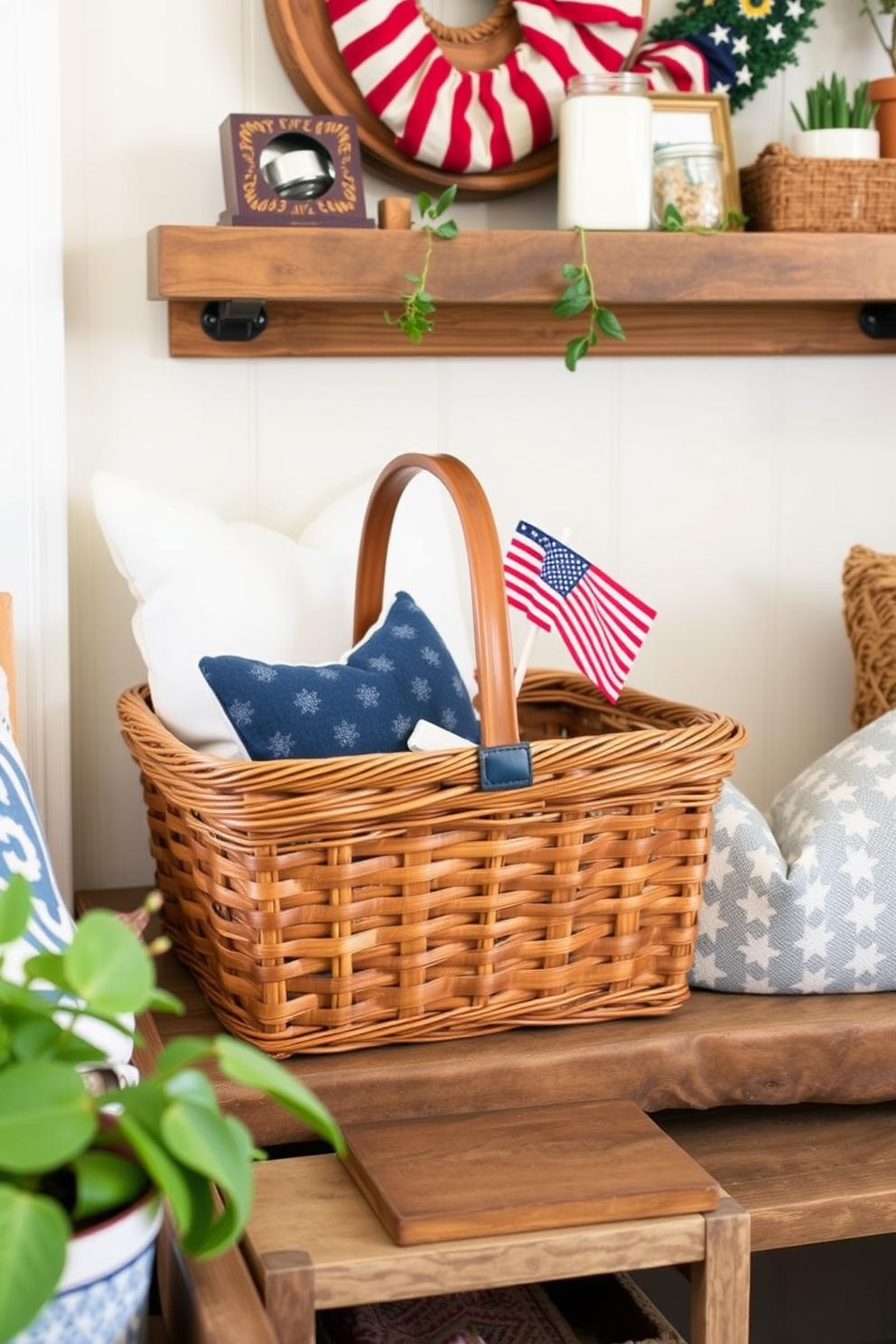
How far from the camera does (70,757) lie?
153cm

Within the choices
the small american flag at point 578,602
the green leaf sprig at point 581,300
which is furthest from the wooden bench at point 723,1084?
the green leaf sprig at point 581,300

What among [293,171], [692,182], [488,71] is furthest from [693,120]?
[293,171]

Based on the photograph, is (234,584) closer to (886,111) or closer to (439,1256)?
(439,1256)

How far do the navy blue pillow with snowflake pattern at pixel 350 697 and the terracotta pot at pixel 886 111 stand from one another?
80 centimetres

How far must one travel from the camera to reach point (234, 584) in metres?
1.35

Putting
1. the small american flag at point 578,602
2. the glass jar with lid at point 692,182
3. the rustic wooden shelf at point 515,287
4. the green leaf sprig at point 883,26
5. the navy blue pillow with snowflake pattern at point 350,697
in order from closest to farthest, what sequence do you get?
1. the navy blue pillow with snowflake pattern at point 350,697
2. the small american flag at point 578,602
3. the rustic wooden shelf at point 515,287
4. the glass jar with lid at point 692,182
5. the green leaf sprig at point 883,26

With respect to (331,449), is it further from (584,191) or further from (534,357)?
(584,191)

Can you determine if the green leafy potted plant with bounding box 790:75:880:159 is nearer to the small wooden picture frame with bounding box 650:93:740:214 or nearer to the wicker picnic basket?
the small wooden picture frame with bounding box 650:93:740:214

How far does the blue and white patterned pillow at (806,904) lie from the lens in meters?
1.25

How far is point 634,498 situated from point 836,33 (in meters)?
0.57

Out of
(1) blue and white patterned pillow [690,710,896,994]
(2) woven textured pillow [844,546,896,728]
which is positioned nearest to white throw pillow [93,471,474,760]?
(1) blue and white patterned pillow [690,710,896,994]

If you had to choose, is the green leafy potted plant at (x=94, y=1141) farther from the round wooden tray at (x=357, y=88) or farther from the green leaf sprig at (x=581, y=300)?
the round wooden tray at (x=357, y=88)

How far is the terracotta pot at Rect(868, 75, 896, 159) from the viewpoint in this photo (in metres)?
1.56

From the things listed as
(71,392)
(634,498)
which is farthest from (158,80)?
(634,498)
